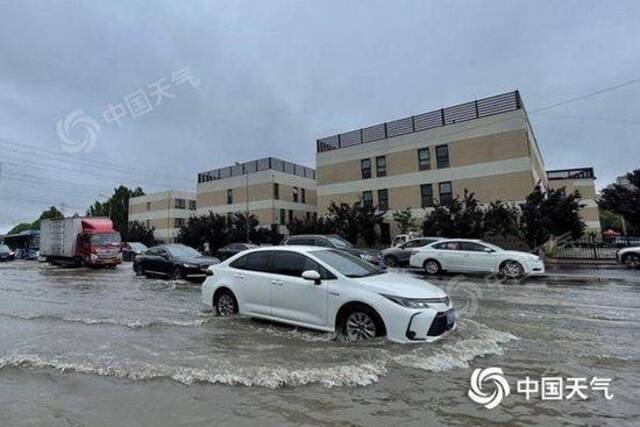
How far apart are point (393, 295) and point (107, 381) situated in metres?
3.77

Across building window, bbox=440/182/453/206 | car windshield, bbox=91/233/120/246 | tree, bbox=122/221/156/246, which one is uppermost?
building window, bbox=440/182/453/206

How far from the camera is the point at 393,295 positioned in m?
6.34

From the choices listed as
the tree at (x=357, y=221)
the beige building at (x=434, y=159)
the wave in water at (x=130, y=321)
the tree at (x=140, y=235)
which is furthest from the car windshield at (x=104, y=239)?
the tree at (x=140, y=235)

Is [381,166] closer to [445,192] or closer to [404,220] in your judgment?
[445,192]

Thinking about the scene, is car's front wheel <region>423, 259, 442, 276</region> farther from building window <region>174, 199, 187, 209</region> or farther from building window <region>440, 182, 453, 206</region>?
building window <region>174, 199, 187, 209</region>

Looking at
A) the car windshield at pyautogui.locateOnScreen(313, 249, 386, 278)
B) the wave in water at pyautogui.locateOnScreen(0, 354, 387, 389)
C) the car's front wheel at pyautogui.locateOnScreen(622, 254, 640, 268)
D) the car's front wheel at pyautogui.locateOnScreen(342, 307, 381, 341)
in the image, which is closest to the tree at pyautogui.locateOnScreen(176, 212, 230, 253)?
the car's front wheel at pyautogui.locateOnScreen(622, 254, 640, 268)

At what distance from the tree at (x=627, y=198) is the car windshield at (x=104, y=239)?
28.9 m

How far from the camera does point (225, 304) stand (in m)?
Answer: 8.87

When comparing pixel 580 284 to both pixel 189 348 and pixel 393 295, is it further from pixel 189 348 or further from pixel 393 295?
pixel 189 348

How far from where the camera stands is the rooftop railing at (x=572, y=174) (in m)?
51.9

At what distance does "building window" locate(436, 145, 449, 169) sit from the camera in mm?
32675

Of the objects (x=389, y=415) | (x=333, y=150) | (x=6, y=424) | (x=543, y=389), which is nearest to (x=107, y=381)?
(x=6, y=424)

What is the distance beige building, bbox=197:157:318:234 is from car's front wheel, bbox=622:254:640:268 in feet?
101

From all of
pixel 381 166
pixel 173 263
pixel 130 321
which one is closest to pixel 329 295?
pixel 130 321
